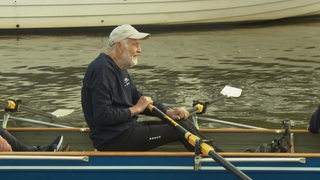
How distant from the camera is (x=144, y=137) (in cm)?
479

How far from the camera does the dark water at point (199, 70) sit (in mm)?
9000

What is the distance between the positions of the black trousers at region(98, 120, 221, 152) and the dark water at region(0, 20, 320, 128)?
3.04 meters

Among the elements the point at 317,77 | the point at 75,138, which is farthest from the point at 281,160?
the point at 317,77

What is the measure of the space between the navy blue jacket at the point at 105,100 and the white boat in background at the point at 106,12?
13717mm

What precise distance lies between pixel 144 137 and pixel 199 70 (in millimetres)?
7456

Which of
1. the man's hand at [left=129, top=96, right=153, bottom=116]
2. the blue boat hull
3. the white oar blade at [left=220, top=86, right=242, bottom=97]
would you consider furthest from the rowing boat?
the white oar blade at [left=220, top=86, right=242, bottom=97]

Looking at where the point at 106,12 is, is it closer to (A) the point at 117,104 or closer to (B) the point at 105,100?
(A) the point at 117,104

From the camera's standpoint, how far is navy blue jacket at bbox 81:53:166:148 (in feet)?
14.8

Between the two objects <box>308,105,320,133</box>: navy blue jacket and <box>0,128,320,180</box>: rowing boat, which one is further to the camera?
<box>308,105,320,133</box>: navy blue jacket

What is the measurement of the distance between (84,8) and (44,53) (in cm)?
409

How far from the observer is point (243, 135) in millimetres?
5535

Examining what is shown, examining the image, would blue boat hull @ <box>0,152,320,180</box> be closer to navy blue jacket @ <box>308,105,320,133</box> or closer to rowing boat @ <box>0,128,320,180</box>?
rowing boat @ <box>0,128,320,180</box>

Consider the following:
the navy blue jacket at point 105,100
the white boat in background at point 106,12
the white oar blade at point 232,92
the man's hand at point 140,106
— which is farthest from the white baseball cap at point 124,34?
the white boat in background at point 106,12

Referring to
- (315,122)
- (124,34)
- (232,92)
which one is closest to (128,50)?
(124,34)
